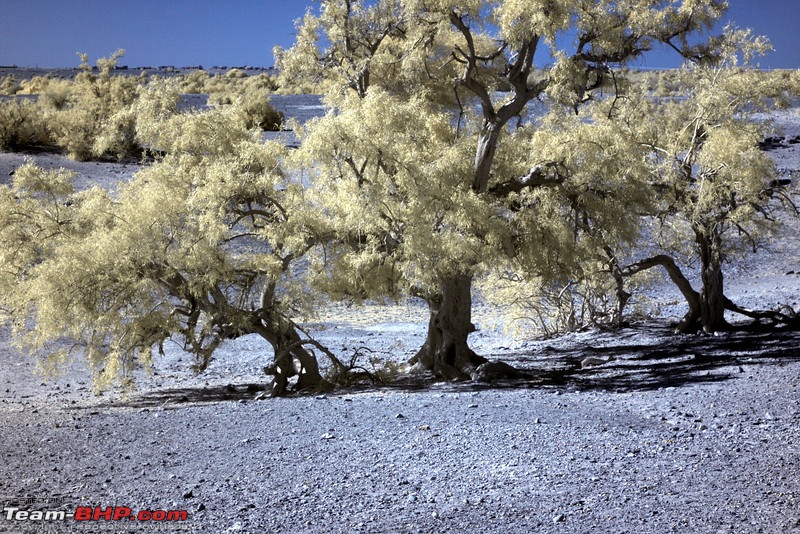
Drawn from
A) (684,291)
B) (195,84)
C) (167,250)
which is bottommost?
(684,291)

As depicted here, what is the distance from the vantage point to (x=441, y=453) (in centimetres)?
723

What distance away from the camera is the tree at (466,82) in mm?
10703

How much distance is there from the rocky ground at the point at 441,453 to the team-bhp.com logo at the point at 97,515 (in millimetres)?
52

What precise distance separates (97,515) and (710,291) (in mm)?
11193

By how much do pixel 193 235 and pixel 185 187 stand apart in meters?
0.78

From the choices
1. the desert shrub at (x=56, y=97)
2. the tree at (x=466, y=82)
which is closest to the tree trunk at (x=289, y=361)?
the tree at (x=466, y=82)

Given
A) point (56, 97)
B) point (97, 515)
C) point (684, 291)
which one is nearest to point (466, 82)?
point (684, 291)

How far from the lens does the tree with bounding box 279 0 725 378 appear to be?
10.7 meters

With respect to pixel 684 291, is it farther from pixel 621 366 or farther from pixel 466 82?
pixel 466 82

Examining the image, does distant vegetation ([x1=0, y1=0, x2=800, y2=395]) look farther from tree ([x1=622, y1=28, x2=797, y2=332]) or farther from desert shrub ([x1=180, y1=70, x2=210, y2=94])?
desert shrub ([x1=180, y1=70, x2=210, y2=94])

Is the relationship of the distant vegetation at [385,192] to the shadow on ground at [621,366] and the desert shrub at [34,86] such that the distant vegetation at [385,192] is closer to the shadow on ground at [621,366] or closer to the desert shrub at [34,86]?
the shadow on ground at [621,366]

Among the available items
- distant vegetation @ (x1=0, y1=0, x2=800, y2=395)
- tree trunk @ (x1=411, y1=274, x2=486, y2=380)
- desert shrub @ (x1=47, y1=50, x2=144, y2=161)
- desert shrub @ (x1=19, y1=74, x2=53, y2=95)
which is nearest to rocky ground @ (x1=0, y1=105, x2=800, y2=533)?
tree trunk @ (x1=411, y1=274, x2=486, y2=380)

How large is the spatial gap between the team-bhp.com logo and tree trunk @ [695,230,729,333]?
421 inches

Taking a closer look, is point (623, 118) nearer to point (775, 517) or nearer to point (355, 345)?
point (355, 345)
